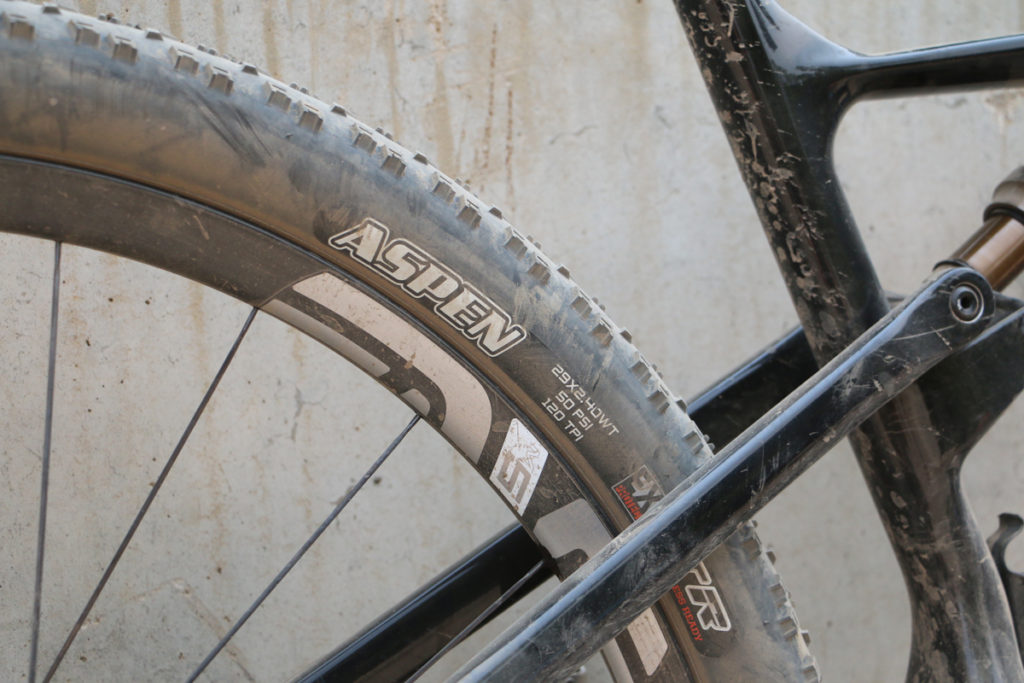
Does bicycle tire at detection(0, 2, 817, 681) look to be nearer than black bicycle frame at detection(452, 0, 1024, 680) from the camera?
Yes

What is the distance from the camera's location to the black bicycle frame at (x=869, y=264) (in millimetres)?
503

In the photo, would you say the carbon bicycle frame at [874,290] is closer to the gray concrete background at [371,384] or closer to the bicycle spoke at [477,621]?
the bicycle spoke at [477,621]

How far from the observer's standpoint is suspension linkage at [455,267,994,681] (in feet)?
1.34

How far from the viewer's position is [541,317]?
0.44 meters

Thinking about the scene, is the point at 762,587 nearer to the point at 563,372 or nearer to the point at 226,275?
the point at 563,372

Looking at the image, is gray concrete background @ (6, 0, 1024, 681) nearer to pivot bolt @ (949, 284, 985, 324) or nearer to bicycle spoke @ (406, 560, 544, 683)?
bicycle spoke @ (406, 560, 544, 683)

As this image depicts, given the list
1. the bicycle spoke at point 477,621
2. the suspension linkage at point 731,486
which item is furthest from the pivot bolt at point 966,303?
the bicycle spoke at point 477,621

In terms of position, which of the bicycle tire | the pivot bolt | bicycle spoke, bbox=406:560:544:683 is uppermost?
the bicycle tire

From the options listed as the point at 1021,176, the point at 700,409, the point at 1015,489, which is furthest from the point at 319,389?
the point at 1015,489

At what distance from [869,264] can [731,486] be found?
198 millimetres

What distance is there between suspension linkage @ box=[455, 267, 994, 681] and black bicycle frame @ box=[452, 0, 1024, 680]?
49mm

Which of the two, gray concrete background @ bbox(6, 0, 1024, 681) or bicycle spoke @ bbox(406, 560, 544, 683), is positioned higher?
gray concrete background @ bbox(6, 0, 1024, 681)

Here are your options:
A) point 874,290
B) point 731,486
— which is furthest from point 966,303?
point 731,486

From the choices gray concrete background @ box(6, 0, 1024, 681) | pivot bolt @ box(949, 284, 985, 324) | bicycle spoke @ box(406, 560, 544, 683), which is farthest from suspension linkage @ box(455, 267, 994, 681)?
gray concrete background @ box(6, 0, 1024, 681)
